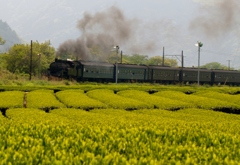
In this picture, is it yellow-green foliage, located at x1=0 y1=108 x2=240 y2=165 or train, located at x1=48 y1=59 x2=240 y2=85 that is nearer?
yellow-green foliage, located at x1=0 y1=108 x2=240 y2=165

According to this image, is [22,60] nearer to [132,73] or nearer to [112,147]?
[132,73]

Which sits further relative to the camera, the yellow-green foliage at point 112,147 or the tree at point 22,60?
the tree at point 22,60

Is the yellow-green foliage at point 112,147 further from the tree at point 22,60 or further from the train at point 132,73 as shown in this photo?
the tree at point 22,60

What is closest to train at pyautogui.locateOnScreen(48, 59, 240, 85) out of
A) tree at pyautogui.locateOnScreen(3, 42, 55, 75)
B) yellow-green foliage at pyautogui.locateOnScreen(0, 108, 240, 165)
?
tree at pyautogui.locateOnScreen(3, 42, 55, 75)

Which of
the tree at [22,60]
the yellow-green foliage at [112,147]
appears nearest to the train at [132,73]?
the tree at [22,60]

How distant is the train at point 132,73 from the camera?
4369cm

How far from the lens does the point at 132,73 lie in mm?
48938

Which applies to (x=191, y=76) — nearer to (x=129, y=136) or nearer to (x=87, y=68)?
(x=87, y=68)

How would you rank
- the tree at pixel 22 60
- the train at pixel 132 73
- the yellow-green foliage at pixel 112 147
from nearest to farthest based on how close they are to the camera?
1. the yellow-green foliage at pixel 112 147
2. the train at pixel 132 73
3. the tree at pixel 22 60

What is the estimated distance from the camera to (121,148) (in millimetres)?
5488

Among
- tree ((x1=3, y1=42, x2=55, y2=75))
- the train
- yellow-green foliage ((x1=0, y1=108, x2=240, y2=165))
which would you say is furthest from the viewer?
tree ((x1=3, y1=42, x2=55, y2=75))

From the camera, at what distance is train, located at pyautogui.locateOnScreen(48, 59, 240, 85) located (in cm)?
4369

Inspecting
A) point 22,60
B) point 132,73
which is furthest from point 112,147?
point 22,60

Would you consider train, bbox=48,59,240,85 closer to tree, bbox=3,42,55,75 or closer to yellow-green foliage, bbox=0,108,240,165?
tree, bbox=3,42,55,75
